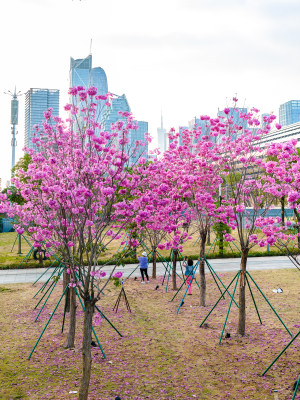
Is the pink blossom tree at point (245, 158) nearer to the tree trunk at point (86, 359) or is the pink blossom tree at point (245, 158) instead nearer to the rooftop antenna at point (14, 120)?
the tree trunk at point (86, 359)

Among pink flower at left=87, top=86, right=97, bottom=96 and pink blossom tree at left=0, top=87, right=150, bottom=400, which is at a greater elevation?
pink flower at left=87, top=86, right=97, bottom=96

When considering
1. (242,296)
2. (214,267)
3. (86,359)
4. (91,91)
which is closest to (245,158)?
(242,296)

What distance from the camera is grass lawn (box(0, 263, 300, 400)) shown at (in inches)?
306

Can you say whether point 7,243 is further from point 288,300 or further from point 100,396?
point 100,396

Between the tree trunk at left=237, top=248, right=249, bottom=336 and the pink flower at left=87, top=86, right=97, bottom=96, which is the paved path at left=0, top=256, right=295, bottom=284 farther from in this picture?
the pink flower at left=87, top=86, right=97, bottom=96

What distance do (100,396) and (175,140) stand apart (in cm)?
1107

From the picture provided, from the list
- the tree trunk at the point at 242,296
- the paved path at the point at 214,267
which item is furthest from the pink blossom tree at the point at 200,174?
the paved path at the point at 214,267

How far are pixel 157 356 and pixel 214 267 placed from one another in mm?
15221

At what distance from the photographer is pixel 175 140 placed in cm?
1595

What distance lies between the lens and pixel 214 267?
2428 cm

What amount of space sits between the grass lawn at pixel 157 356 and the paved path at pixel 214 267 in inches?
253

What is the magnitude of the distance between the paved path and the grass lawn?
21.1ft

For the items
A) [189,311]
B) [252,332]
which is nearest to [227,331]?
[252,332]

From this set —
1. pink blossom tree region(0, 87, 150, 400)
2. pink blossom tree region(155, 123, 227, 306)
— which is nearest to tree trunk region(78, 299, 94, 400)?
pink blossom tree region(0, 87, 150, 400)
